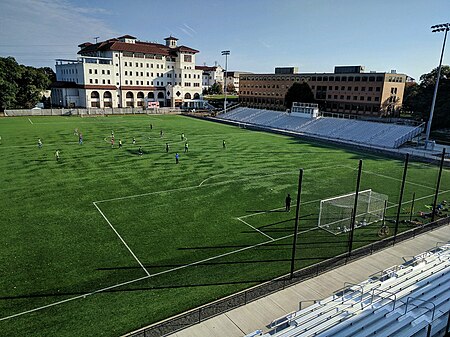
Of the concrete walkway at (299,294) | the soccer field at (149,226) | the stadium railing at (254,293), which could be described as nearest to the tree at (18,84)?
the soccer field at (149,226)

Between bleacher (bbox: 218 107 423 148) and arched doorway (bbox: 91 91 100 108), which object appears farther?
arched doorway (bbox: 91 91 100 108)

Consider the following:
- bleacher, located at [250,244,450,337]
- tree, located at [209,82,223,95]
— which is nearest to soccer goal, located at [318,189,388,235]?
bleacher, located at [250,244,450,337]

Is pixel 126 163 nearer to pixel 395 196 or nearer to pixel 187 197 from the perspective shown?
pixel 187 197

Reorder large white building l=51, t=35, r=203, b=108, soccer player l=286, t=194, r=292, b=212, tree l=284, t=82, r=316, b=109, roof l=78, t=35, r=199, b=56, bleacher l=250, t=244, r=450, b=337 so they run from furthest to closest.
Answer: roof l=78, t=35, r=199, b=56
large white building l=51, t=35, r=203, b=108
tree l=284, t=82, r=316, b=109
soccer player l=286, t=194, r=292, b=212
bleacher l=250, t=244, r=450, b=337

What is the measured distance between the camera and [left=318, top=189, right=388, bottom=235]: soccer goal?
74.5ft

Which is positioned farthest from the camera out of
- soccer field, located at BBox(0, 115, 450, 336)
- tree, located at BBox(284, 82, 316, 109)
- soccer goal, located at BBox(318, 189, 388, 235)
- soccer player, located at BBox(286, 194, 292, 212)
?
tree, located at BBox(284, 82, 316, 109)

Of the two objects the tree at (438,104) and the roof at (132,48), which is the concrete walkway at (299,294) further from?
the roof at (132,48)

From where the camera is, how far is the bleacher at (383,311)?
11312 millimetres

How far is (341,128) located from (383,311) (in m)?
57.7

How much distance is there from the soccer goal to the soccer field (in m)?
0.75

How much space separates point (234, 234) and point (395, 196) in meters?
16.1

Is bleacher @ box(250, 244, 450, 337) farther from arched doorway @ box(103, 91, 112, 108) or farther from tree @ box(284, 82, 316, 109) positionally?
arched doorway @ box(103, 91, 112, 108)

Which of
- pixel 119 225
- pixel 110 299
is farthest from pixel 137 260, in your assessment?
pixel 119 225

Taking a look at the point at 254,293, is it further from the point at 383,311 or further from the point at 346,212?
the point at 346,212
